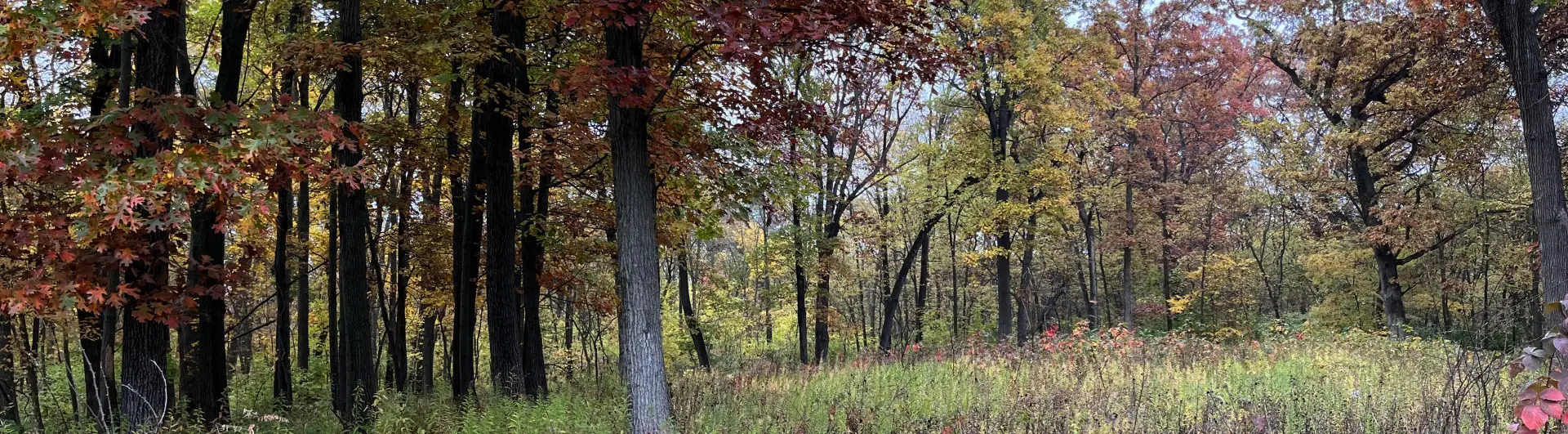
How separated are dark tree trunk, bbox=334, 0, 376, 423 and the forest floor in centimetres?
45

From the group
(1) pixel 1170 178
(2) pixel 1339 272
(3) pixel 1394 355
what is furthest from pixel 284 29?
(1) pixel 1170 178

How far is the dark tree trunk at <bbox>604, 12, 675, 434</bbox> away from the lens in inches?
216

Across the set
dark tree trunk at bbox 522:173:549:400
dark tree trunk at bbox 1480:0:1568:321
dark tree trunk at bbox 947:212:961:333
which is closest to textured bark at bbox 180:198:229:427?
dark tree trunk at bbox 522:173:549:400

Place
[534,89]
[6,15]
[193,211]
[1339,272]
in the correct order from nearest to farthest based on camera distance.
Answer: [6,15], [193,211], [534,89], [1339,272]

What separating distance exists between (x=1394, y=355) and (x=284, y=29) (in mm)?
16192

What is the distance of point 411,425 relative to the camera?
6172 millimetres

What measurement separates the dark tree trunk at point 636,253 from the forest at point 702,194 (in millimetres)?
29

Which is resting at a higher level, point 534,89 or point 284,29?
point 284,29

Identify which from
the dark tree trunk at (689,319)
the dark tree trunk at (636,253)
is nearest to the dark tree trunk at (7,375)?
the dark tree trunk at (636,253)

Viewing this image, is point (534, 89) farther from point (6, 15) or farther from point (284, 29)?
point (6, 15)

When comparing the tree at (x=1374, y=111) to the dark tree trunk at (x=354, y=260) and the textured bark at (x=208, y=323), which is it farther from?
the textured bark at (x=208, y=323)

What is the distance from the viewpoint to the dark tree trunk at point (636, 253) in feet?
Result: 18.0

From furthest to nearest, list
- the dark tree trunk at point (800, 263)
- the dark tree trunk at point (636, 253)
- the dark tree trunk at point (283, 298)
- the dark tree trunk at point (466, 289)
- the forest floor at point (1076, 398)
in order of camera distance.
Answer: the dark tree trunk at point (800, 263)
the dark tree trunk at point (466, 289)
the dark tree trunk at point (283, 298)
the dark tree trunk at point (636, 253)
the forest floor at point (1076, 398)

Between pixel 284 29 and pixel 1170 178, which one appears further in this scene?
pixel 1170 178
